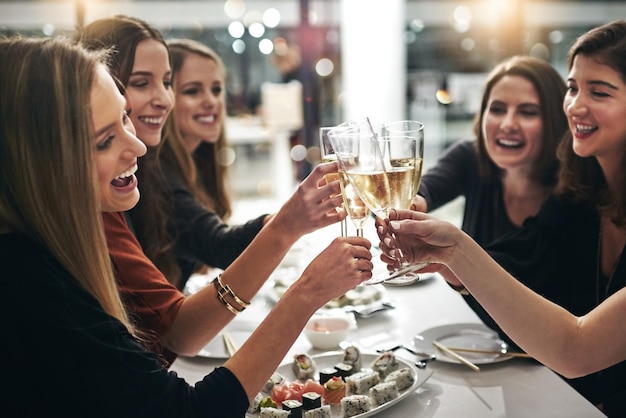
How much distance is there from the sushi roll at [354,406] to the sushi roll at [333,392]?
56 mm

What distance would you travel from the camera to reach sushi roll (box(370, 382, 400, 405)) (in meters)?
1.37

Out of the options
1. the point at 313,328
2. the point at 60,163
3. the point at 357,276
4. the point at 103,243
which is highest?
the point at 60,163

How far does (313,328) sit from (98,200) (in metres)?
0.88

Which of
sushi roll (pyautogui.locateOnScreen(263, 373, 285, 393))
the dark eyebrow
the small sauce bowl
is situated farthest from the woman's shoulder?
the dark eyebrow

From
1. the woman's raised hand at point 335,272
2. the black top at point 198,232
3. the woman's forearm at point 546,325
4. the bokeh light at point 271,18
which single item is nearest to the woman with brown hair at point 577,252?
the woman's forearm at point 546,325

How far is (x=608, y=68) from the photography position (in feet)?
5.90

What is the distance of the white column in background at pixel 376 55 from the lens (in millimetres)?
5402

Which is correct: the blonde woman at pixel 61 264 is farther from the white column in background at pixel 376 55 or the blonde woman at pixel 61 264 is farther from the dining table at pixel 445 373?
the white column in background at pixel 376 55

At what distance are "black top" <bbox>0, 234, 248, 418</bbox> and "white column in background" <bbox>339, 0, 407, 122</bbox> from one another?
15.4ft

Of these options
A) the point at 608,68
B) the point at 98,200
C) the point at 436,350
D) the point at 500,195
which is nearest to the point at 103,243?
the point at 98,200

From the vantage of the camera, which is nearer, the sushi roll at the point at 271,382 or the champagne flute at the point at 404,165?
the champagne flute at the point at 404,165

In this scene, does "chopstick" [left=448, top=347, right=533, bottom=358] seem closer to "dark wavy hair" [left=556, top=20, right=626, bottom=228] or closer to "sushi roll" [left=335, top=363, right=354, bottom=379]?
"sushi roll" [left=335, top=363, right=354, bottom=379]

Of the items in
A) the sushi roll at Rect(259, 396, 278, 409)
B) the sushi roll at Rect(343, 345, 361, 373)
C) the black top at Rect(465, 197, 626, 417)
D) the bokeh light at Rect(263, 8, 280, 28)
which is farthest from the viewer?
the bokeh light at Rect(263, 8, 280, 28)

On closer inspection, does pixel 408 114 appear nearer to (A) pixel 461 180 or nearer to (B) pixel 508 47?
(B) pixel 508 47
